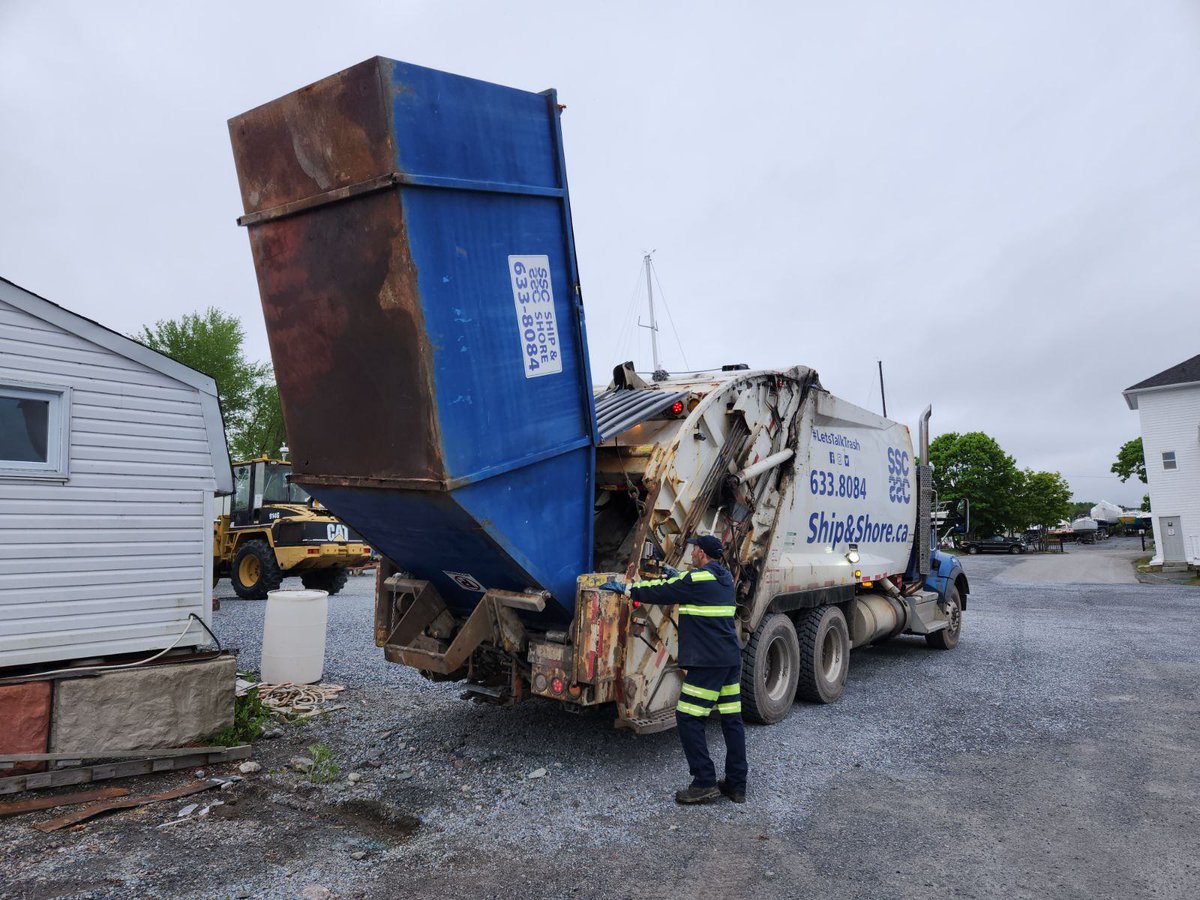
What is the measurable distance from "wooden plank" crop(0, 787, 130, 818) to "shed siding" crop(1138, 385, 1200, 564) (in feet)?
102

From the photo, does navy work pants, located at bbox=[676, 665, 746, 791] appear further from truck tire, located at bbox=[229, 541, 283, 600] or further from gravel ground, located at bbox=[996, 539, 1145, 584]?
gravel ground, located at bbox=[996, 539, 1145, 584]

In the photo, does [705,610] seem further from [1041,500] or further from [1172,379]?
[1041,500]

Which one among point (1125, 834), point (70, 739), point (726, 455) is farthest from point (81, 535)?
point (1125, 834)

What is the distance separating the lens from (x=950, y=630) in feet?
32.3

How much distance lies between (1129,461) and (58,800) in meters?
61.5

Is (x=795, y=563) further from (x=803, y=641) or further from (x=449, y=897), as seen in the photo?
(x=449, y=897)

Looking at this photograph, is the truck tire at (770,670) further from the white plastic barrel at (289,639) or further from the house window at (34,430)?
the house window at (34,430)

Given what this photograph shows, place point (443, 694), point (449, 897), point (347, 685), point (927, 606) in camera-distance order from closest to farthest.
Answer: point (449, 897) < point (443, 694) < point (347, 685) < point (927, 606)

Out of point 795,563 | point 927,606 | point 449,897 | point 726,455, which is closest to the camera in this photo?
point 449,897

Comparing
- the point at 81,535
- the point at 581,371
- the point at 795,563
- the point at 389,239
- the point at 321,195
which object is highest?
the point at 321,195

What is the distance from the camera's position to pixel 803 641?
6.70 metres

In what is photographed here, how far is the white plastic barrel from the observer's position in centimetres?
733

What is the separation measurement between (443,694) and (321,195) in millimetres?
4679

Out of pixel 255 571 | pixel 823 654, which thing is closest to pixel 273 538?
pixel 255 571
